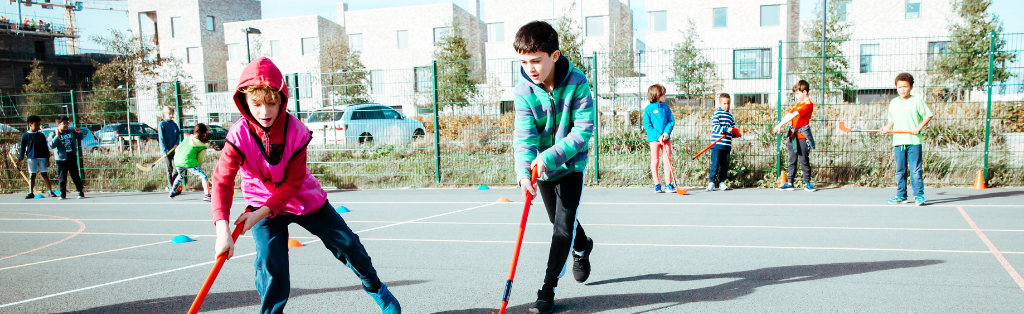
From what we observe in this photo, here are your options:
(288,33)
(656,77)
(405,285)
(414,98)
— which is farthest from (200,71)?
(405,285)

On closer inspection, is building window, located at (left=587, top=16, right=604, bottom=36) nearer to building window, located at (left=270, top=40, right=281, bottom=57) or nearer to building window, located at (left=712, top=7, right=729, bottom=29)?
building window, located at (left=712, top=7, right=729, bottom=29)

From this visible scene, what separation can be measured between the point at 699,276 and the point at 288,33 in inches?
1651

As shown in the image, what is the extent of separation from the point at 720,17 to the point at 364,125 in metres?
26.2

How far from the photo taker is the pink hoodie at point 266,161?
277 centimetres

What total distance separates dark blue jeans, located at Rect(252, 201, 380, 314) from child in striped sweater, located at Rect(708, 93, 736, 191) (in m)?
7.13

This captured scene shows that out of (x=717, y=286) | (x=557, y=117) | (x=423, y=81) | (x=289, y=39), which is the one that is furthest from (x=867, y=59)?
(x=289, y=39)

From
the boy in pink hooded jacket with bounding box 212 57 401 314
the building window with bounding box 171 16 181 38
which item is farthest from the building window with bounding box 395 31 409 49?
the boy in pink hooded jacket with bounding box 212 57 401 314

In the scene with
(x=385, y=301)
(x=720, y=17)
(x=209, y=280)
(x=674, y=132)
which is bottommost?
(x=385, y=301)

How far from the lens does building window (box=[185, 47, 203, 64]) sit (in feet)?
143

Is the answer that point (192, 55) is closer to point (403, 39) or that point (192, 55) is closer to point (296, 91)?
point (403, 39)

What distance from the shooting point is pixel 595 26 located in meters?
36.1

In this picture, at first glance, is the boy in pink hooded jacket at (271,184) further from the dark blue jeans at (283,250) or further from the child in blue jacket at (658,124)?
the child in blue jacket at (658,124)

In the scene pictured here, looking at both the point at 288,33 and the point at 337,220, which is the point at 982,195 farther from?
the point at 288,33

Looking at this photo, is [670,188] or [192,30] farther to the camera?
[192,30]
